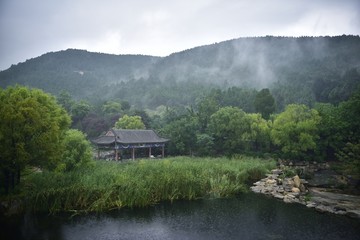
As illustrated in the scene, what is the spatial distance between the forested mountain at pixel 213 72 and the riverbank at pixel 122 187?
62891 millimetres

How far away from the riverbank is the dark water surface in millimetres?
819

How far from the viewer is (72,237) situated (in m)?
14.6

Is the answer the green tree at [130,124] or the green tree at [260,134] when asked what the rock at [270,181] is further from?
the green tree at [130,124]

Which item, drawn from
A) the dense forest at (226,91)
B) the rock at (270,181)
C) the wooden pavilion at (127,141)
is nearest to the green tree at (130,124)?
the dense forest at (226,91)

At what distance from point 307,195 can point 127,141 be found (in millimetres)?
24206

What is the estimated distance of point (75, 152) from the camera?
23734mm

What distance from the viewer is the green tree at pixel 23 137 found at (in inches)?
673

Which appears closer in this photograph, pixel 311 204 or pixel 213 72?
pixel 311 204

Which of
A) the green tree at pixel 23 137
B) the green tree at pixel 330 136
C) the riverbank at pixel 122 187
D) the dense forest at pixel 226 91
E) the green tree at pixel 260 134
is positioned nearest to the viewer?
the green tree at pixel 23 137

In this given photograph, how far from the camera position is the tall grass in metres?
17.8

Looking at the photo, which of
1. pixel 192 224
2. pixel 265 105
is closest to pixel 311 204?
pixel 192 224

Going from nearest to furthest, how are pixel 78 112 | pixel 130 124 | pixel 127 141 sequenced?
pixel 127 141 < pixel 130 124 < pixel 78 112

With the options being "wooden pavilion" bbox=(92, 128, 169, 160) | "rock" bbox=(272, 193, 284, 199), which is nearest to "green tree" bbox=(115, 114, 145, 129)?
"wooden pavilion" bbox=(92, 128, 169, 160)

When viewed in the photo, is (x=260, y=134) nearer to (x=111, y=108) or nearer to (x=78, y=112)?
(x=78, y=112)
